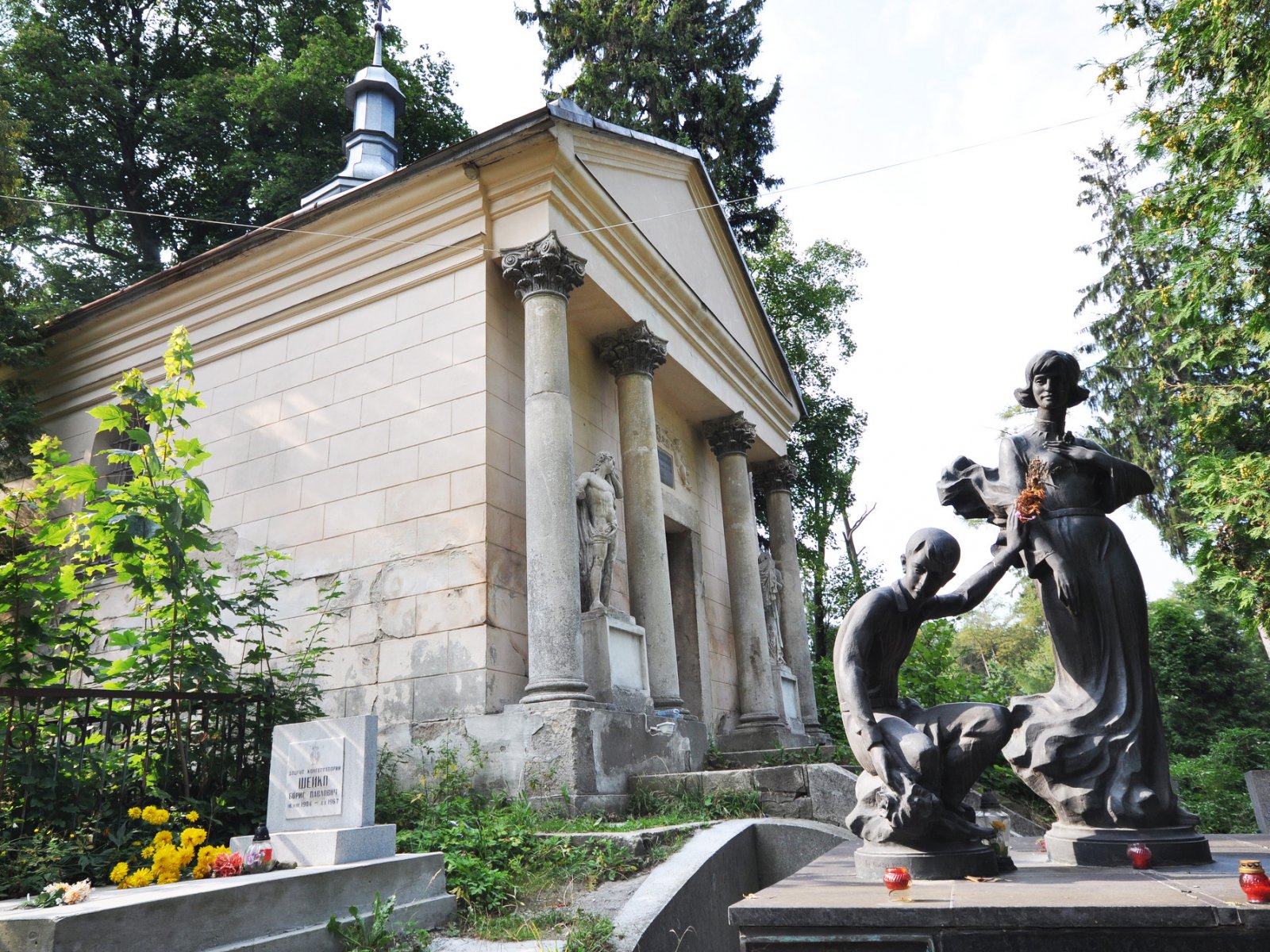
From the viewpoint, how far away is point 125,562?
5914 millimetres

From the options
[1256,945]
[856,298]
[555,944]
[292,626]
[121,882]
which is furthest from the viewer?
[856,298]

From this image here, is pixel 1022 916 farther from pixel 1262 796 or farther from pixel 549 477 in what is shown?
pixel 549 477

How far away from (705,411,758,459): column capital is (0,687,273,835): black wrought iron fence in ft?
29.6

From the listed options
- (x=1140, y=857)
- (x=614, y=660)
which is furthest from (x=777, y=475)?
(x=1140, y=857)

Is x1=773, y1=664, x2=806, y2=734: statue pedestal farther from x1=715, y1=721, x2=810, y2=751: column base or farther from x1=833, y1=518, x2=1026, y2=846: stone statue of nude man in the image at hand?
x1=833, y1=518, x2=1026, y2=846: stone statue of nude man

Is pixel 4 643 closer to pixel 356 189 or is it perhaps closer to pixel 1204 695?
pixel 356 189

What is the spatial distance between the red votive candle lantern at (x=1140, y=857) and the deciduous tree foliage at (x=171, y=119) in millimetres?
21482

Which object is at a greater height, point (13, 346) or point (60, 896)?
point (13, 346)

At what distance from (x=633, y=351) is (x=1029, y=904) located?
9037 mm

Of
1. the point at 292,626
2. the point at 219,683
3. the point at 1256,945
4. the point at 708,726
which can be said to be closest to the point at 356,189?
the point at 292,626

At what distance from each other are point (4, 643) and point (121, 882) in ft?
8.37

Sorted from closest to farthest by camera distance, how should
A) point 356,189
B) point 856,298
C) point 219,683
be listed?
point 219,683 → point 356,189 → point 856,298

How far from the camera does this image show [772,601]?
1438cm

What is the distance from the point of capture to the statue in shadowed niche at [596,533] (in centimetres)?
899
